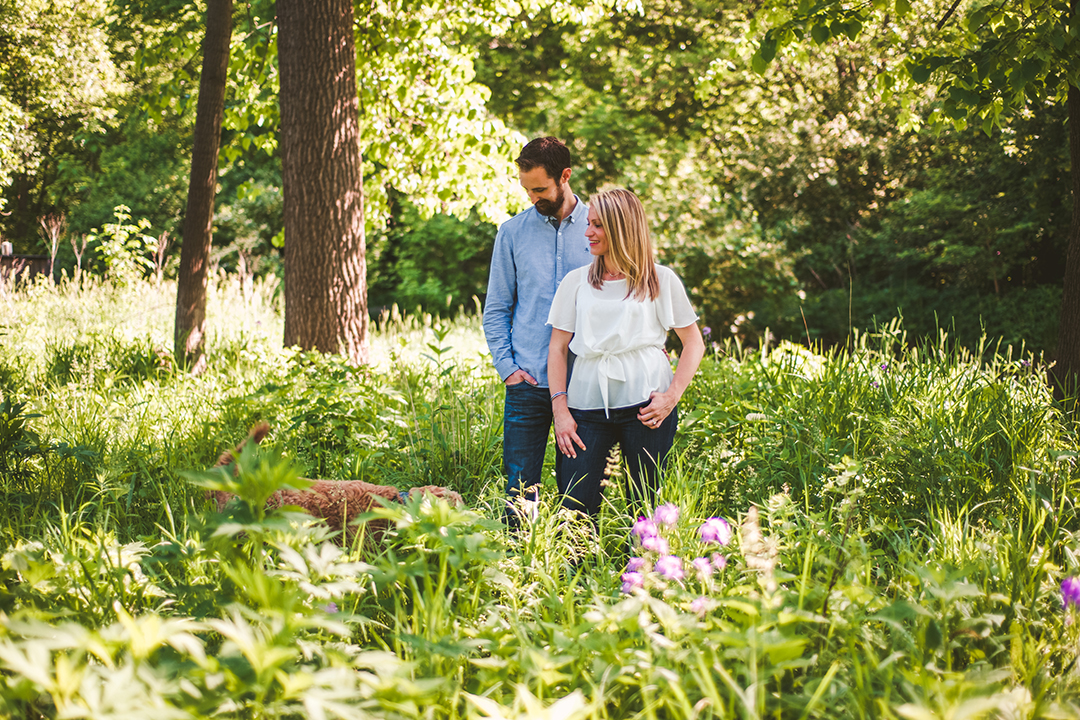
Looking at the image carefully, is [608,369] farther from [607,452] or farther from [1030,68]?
[1030,68]

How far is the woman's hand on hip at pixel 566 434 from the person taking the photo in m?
2.87

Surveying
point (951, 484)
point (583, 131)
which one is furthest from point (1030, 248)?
point (951, 484)

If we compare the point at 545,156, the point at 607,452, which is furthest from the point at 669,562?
the point at 545,156

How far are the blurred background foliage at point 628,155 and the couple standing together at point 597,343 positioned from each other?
3509 mm

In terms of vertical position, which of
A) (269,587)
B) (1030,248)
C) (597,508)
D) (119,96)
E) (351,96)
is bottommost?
(597,508)

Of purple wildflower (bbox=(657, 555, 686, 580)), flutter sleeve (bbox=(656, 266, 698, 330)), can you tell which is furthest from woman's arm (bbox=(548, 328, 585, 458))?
purple wildflower (bbox=(657, 555, 686, 580))

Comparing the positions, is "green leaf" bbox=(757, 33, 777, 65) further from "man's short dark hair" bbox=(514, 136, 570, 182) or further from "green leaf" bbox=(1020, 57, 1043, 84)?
"man's short dark hair" bbox=(514, 136, 570, 182)

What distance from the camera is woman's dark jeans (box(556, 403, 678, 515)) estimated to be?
9.43 ft

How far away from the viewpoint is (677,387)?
2.82 m

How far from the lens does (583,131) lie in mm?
14781

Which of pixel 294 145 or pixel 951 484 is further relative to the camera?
pixel 294 145

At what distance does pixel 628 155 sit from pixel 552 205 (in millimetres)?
13142

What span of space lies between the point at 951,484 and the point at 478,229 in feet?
44.6

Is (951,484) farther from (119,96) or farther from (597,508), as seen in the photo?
Result: (119,96)
